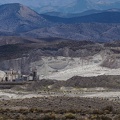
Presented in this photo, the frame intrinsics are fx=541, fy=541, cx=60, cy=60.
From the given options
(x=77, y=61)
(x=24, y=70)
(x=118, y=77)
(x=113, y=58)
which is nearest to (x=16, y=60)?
(x=24, y=70)

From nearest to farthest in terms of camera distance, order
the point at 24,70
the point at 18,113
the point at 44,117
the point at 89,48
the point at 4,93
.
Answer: the point at 44,117
the point at 18,113
the point at 4,93
the point at 24,70
the point at 89,48

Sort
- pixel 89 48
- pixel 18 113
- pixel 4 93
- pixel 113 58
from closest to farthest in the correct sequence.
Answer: pixel 18 113 → pixel 4 93 → pixel 113 58 → pixel 89 48

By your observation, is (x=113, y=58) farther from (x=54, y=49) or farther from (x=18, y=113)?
(x=18, y=113)

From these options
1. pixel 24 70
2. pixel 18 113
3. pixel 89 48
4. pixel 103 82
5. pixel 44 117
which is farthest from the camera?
pixel 89 48

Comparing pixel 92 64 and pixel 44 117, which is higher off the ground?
pixel 44 117

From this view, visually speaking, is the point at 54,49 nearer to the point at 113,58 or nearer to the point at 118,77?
the point at 113,58

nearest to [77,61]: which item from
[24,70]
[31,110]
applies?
[24,70]

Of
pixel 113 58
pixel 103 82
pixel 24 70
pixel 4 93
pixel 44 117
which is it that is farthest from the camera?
pixel 24 70

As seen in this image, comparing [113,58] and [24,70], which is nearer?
[113,58]

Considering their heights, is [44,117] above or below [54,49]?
above
